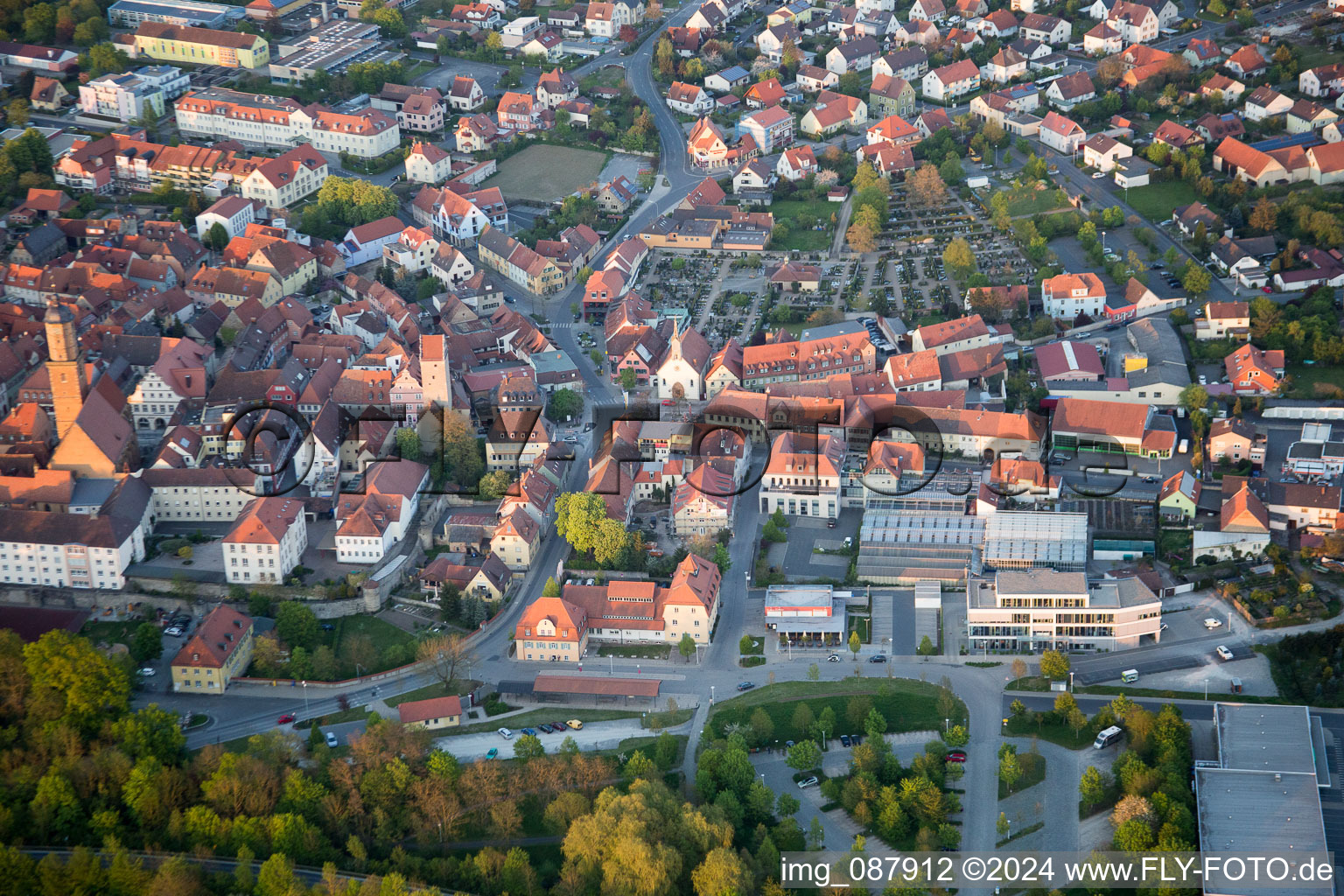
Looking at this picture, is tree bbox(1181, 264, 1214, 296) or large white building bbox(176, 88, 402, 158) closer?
tree bbox(1181, 264, 1214, 296)

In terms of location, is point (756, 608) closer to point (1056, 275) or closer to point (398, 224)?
point (1056, 275)

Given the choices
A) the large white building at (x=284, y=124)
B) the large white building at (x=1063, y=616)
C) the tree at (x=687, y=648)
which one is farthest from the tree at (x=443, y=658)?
the large white building at (x=284, y=124)

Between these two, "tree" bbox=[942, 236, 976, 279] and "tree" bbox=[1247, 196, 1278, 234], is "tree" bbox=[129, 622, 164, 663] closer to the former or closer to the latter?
"tree" bbox=[942, 236, 976, 279]

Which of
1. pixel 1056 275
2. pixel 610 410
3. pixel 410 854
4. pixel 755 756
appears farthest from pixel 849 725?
pixel 1056 275

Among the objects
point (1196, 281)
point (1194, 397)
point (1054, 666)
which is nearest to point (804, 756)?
point (1054, 666)

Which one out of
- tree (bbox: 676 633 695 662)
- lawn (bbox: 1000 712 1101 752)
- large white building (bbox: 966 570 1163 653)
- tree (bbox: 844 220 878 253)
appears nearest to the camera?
lawn (bbox: 1000 712 1101 752)

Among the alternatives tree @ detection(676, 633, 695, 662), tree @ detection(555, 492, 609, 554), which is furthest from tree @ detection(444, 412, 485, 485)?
tree @ detection(676, 633, 695, 662)

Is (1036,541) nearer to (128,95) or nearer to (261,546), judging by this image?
(261,546)
